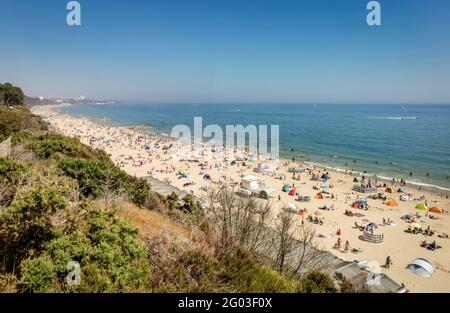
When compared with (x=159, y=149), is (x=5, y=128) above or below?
above

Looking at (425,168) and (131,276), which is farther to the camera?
(425,168)

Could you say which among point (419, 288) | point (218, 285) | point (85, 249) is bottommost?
point (419, 288)

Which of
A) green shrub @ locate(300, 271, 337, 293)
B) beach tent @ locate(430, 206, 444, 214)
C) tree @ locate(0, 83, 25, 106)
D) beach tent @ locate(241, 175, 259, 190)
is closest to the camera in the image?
green shrub @ locate(300, 271, 337, 293)

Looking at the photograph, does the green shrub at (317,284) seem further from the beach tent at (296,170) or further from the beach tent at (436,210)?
the beach tent at (296,170)

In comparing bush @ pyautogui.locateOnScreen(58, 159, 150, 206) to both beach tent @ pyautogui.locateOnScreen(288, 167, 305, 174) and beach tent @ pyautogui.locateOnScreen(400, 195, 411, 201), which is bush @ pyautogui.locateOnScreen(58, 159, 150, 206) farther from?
beach tent @ pyautogui.locateOnScreen(288, 167, 305, 174)

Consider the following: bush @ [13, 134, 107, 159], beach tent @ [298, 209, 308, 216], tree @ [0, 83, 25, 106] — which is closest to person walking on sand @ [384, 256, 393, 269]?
beach tent @ [298, 209, 308, 216]
